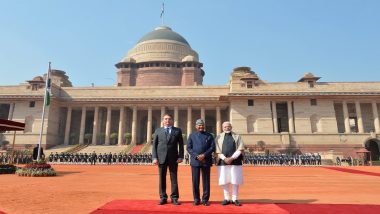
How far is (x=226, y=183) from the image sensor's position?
6.01 metres

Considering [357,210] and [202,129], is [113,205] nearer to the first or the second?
[202,129]

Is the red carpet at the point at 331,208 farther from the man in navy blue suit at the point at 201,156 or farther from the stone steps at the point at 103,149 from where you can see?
the stone steps at the point at 103,149

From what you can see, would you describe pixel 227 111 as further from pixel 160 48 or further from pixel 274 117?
pixel 160 48

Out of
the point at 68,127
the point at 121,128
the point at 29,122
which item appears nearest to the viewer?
the point at 29,122

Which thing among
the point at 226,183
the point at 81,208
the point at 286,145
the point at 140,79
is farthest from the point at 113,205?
the point at 140,79

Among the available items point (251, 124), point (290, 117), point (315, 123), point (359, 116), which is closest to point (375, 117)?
point (359, 116)

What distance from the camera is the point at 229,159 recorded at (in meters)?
6.07

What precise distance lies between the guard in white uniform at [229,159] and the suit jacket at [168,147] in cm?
97

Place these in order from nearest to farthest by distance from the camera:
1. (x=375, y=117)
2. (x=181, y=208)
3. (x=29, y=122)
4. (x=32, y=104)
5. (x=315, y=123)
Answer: (x=181, y=208) < (x=375, y=117) < (x=315, y=123) < (x=29, y=122) < (x=32, y=104)

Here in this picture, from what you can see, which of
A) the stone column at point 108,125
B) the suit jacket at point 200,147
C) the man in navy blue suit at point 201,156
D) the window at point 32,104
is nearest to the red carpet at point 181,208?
the man in navy blue suit at point 201,156

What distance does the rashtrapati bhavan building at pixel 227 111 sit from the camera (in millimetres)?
40344

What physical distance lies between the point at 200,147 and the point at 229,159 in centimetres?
74

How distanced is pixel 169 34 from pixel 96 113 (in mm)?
35095

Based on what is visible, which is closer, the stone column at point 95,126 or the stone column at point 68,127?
the stone column at point 95,126
